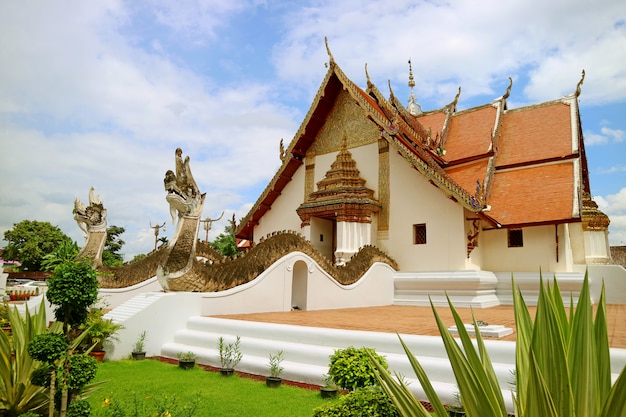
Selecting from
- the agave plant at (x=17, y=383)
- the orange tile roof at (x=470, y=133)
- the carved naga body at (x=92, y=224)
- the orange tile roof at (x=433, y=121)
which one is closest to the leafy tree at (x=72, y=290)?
the agave plant at (x=17, y=383)

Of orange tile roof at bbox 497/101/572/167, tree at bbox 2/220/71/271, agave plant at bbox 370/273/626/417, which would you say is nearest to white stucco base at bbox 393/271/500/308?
orange tile roof at bbox 497/101/572/167

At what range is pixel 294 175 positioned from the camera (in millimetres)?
14039

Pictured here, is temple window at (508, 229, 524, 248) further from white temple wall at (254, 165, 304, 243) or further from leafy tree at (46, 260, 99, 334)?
leafy tree at (46, 260, 99, 334)

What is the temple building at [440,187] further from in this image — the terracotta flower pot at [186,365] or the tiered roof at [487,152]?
the terracotta flower pot at [186,365]

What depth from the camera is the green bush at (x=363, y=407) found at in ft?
7.68

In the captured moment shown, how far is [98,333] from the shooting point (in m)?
5.34

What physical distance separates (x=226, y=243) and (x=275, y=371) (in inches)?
1013

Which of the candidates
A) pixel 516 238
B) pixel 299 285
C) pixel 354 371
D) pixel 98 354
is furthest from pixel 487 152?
pixel 98 354

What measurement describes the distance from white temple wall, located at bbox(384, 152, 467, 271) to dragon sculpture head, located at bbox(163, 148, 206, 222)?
19.5ft

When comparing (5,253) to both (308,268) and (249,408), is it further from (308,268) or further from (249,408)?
(249,408)

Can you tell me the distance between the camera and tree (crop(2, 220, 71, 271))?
94.4 ft

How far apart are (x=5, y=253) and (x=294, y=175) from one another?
23.6 m

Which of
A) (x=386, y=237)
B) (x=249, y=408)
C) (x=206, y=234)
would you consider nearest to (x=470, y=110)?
(x=386, y=237)

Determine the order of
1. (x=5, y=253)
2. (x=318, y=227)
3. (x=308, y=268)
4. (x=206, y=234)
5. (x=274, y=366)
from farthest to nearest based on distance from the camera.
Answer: (x=5, y=253)
(x=206, y=234)
(x=318, y=227)
(x=308, y=268)
(x=274, y=366)
